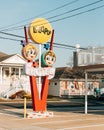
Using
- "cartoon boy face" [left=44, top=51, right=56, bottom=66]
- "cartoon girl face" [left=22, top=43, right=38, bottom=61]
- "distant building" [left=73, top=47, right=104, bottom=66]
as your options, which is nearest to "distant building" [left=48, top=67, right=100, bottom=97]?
"distant building" [left=73, top=47, right=104, bottom=66]

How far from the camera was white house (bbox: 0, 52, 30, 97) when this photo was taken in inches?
2021

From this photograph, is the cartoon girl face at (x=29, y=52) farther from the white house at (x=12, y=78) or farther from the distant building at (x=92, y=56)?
the white house at (x=12, y=78)

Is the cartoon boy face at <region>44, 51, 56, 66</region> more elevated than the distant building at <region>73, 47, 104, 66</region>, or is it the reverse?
the distant building at <region>73, 47, 104, 66</region>

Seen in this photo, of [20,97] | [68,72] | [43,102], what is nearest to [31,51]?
[43,102]

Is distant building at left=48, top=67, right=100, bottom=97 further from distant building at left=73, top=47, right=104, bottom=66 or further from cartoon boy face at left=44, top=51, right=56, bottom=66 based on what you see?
cartoon boy face at left=44, top=51, right=56, bottom=66

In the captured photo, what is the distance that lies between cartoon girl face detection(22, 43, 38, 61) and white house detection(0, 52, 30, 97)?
27.3 m

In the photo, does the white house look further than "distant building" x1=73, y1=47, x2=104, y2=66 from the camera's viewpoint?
Yes

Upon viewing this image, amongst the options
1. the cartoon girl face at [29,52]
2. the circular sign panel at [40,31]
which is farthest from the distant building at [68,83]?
the cartoon girl face at [29,52]

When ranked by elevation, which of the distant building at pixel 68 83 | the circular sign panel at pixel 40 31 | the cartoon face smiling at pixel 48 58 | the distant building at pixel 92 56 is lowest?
the distant building at pixel 68 83

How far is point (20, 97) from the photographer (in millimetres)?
50781

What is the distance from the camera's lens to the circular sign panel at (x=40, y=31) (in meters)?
23.6

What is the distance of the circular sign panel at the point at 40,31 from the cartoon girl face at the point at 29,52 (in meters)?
0.57

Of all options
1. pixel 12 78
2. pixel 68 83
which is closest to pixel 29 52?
pixel 12 78

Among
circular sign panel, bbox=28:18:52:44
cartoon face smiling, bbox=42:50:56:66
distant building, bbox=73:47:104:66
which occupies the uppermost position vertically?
circular sign panel, bbox=28:18:52:44
